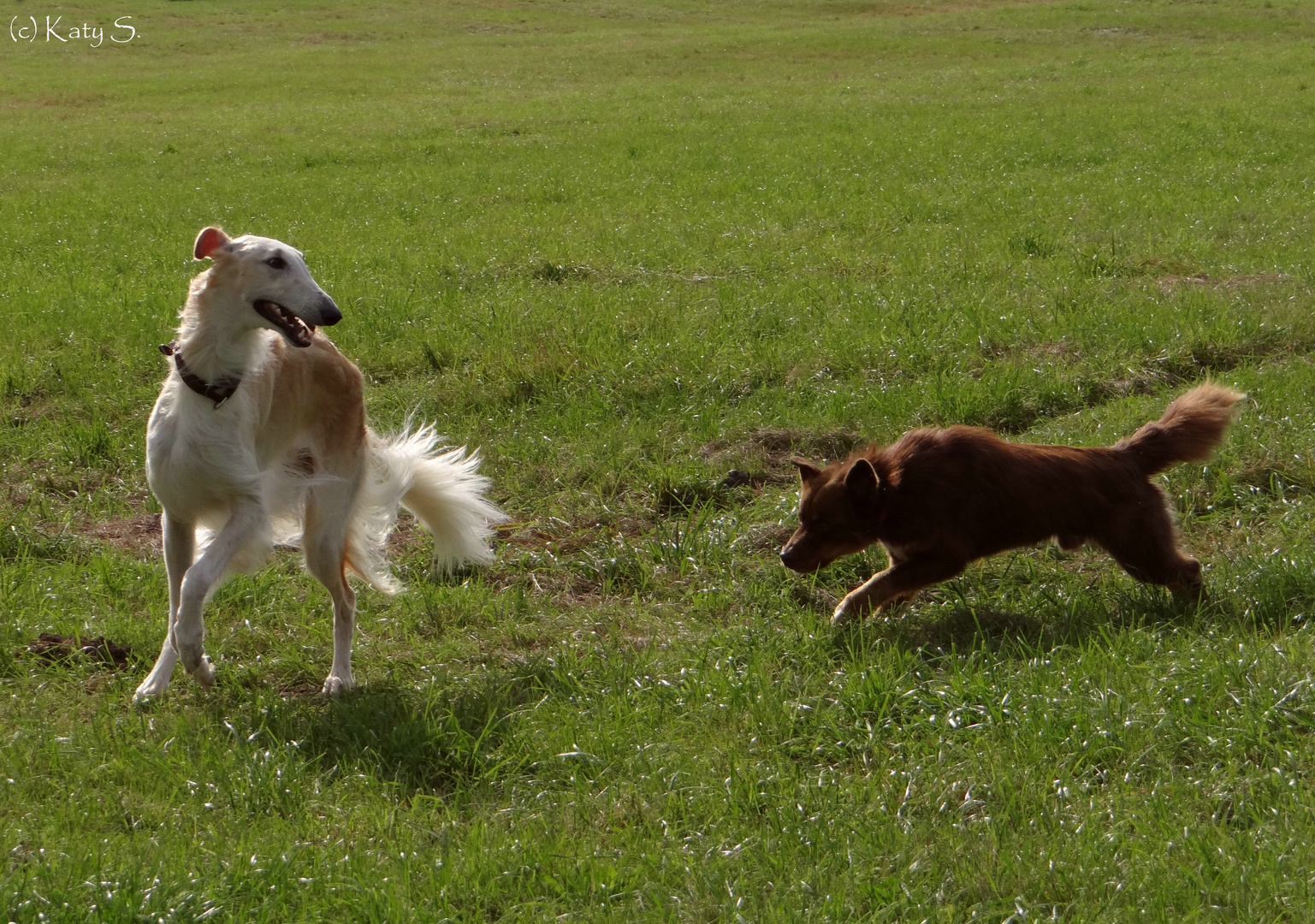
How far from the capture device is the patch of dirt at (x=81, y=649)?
5094 millimetres

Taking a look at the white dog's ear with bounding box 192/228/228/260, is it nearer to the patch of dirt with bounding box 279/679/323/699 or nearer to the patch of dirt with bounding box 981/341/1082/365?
the patch of dirt with bounding box 279/679/323/699

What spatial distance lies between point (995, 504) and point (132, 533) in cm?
432

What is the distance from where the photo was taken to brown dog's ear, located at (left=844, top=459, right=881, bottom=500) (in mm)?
5230

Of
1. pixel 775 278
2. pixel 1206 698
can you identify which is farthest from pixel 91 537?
pixel 775 278

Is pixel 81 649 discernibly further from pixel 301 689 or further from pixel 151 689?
pixel 301 689

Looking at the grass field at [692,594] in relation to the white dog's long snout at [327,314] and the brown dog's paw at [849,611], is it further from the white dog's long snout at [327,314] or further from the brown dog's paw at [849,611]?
the white dog's long snout at [327,314]

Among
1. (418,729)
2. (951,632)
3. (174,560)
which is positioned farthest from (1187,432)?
(174,560)

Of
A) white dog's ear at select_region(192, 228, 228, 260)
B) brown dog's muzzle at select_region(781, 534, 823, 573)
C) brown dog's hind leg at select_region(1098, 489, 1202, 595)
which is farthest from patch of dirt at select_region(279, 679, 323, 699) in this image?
brown dog's hind leg at select_region(1098, 489, 1202, 595)

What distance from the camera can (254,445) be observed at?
5.04 metres

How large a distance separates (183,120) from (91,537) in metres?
22.7

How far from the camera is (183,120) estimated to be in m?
26.7

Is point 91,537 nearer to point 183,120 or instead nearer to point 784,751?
point 784,751

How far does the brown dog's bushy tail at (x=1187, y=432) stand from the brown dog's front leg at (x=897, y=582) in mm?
953

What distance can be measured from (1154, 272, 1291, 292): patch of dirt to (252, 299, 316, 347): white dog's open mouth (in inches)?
296
